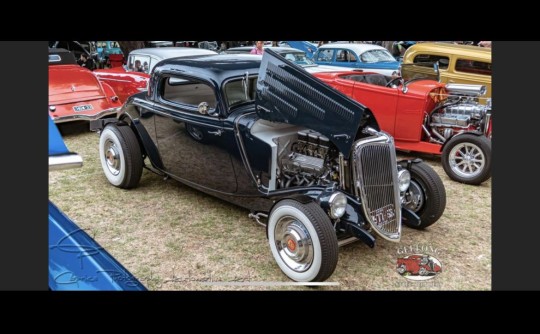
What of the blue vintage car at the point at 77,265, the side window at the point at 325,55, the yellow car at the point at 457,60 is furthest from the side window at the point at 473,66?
the blue vintage car at the point at 77,265

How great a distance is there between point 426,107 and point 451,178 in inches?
49.6

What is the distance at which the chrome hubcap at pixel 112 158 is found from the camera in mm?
5387

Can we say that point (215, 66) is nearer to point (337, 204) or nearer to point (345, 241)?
point (337, 204)

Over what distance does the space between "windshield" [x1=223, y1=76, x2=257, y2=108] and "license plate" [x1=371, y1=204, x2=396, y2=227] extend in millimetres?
1790

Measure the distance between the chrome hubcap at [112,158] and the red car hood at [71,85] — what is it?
2.52 m

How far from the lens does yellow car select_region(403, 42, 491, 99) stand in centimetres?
872

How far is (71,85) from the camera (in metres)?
7.77

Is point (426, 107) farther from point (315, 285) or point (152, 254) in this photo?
point (152, 254)

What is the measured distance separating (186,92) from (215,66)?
0.82 metres

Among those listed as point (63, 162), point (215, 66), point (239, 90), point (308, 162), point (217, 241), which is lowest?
point (217, 241)

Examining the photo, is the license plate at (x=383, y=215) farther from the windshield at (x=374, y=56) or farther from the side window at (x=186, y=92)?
the windshield at (x=374, y=56)

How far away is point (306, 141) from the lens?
4.11 meters

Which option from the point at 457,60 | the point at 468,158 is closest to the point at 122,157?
the point at 468,158

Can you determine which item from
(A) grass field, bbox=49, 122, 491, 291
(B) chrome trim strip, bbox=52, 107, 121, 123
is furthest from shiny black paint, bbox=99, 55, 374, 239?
(B) chrome trim strip, bbox=52, 107, 121, 123
